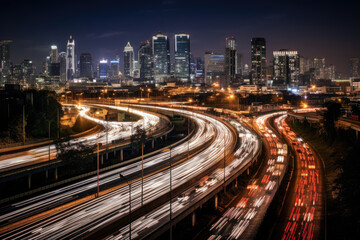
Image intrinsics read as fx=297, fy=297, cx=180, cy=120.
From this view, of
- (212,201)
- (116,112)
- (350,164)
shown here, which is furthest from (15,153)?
(116,112)

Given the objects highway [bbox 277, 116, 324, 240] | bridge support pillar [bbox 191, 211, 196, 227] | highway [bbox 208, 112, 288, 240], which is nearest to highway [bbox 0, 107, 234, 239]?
bridge support pillar [bbox 191, 211, 196, 227]

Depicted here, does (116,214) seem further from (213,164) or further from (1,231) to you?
(213,164)

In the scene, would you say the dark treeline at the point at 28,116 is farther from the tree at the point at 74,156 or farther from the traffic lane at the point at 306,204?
the traffic lane at the point at 306,204

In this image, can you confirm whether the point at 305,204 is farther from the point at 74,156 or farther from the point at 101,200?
the point at 74,156

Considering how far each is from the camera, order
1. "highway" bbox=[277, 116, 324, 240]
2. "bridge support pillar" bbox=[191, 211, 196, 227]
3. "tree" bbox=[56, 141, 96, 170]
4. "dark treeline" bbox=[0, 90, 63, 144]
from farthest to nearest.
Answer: "dark treeline" bbox=[0, 90, 63, 144] → "tree" bbox=[56, 141, 96, 170] → "bridge support pillar" bbox=[191, 211, 196, 227] → "highway" bbox=[277, 116, 324, 240]

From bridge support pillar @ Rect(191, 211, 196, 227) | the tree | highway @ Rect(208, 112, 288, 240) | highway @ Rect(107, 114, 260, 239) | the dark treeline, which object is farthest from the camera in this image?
the dark treeline

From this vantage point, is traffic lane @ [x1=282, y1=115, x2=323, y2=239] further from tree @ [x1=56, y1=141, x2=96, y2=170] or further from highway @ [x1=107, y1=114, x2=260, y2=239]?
tree @ [x1=56, y1=141, x2=96, y2=170]
